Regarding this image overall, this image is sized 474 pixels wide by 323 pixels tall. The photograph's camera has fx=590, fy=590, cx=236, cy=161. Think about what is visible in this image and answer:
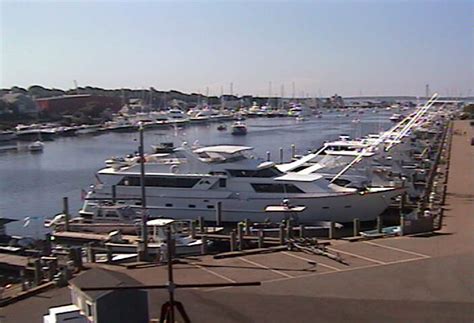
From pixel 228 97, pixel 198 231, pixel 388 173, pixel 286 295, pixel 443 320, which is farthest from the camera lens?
pixel 228 97

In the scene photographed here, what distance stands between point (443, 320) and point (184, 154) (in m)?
13.4

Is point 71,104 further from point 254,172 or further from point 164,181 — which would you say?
point 254,172

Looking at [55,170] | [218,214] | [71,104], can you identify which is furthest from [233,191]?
[71,104]

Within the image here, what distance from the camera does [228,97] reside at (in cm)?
15062

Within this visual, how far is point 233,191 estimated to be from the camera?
19297mm

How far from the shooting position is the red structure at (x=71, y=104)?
95.4 m

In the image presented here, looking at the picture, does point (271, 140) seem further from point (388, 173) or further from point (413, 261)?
point (413, 261)

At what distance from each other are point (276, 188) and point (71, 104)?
84523 mm

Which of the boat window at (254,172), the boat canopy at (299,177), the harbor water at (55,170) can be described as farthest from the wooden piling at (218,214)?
the harbor water at (55,170)

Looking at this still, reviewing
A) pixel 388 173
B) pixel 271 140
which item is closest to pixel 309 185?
pixel 388 173

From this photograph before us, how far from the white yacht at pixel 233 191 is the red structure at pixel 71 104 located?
253 ft

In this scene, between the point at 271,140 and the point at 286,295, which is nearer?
the point at 286,295

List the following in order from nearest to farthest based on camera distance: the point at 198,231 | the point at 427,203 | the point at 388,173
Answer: the point at 198,231 → the point at 427,203 → the point at 388,173

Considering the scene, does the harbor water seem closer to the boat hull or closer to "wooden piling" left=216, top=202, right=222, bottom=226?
the boat hull
